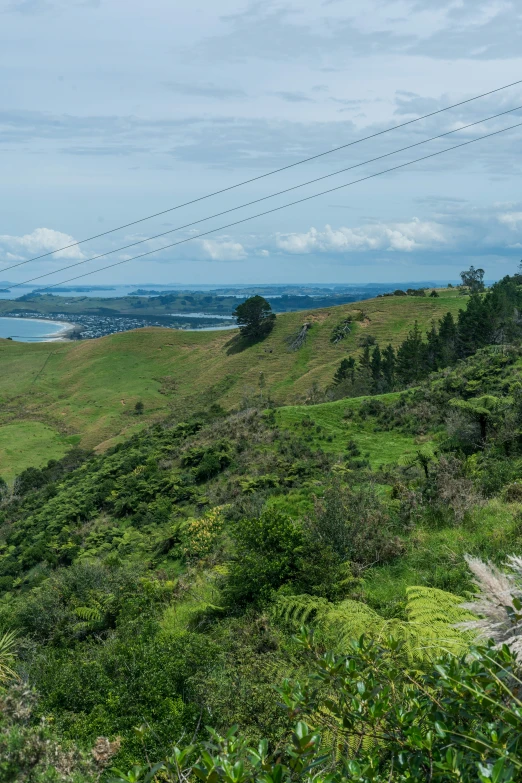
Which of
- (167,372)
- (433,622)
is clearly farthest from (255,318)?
(433,622)

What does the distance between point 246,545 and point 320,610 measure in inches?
91.2

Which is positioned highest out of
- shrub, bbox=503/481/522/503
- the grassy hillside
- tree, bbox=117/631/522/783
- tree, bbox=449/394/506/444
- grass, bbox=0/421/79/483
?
tree, bbox=117/631/522/783

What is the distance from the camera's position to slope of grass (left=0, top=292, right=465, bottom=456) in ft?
225

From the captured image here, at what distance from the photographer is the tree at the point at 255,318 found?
87000 mm

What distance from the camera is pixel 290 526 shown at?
9.35m

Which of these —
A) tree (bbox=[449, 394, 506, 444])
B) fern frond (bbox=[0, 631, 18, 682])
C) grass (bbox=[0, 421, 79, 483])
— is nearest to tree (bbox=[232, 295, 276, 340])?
grass (bbox=[0, 421, 79, 483])

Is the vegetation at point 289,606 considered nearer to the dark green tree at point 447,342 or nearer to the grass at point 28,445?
the grass at point 28,445

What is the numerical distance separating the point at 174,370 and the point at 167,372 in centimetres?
103

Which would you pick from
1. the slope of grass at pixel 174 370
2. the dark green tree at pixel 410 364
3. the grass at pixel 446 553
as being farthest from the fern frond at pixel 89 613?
the slope of grass at pixel 174 370

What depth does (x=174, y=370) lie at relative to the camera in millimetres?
86375

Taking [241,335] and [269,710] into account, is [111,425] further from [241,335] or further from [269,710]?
[269,710]

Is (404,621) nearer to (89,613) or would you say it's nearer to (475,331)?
(89,613)

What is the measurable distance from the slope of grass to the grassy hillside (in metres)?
0.14

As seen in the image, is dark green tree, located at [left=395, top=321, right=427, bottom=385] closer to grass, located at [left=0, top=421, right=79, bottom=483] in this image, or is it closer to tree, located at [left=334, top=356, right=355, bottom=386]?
tree, located at [left=334, top=356, right=355, bottom=386]
